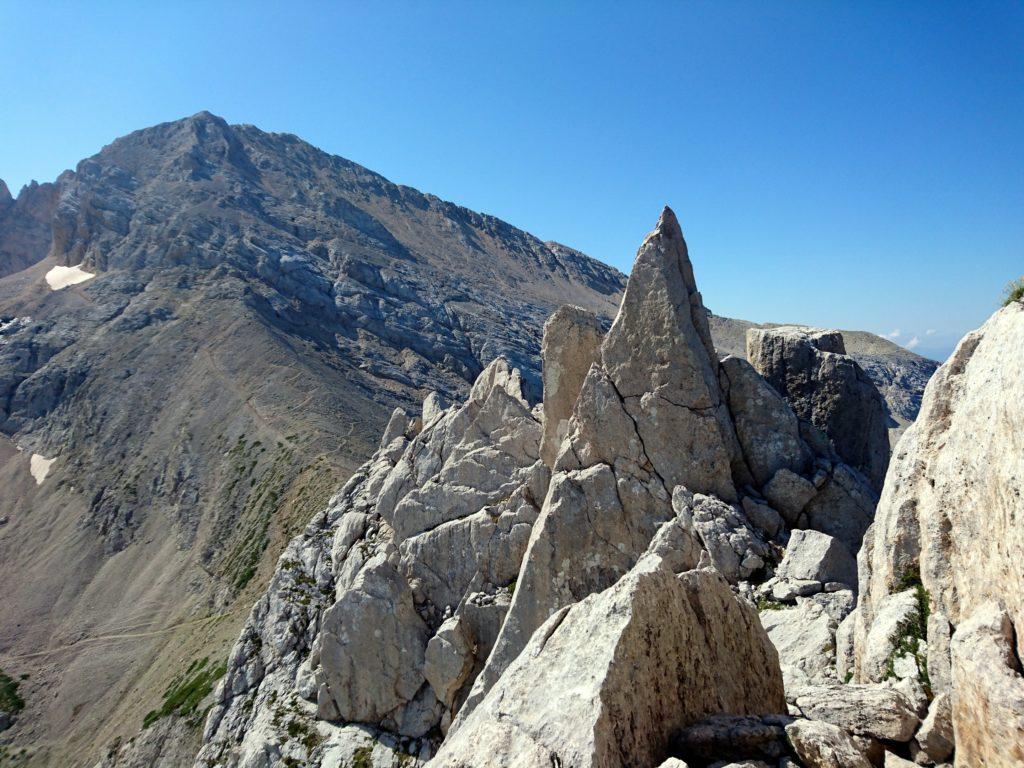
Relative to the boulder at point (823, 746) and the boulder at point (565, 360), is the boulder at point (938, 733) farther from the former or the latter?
the boulder at point (565, 360)

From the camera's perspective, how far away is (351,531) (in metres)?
41.4

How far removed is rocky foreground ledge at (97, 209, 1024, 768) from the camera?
9.84 metres

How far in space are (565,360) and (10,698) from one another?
8008 centimetres

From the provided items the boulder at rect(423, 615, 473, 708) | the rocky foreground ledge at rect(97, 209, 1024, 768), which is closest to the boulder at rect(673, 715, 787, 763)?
the rocky foreground ledge at rect(97, 209, 1024, 768)

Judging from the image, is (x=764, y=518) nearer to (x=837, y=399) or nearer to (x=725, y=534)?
(x=725, y=534)

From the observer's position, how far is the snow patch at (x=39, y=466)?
10962 centimetres

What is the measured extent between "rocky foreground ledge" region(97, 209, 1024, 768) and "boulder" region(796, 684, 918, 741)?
0.04 m

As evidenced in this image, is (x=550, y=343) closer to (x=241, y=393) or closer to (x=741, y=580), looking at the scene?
(x=741, y=580)

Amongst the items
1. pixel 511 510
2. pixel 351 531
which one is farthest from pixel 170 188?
pixel 511 510

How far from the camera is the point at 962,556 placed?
11.6 m

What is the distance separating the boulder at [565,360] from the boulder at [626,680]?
56.2ft

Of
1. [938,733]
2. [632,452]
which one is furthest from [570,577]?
[938,733]

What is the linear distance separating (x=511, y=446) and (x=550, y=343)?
8.17 metres

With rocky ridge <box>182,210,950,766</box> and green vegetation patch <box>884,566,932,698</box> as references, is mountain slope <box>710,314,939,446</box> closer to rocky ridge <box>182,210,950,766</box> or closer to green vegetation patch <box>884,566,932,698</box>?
rocky ridge <box>182,210,950,766</box>
